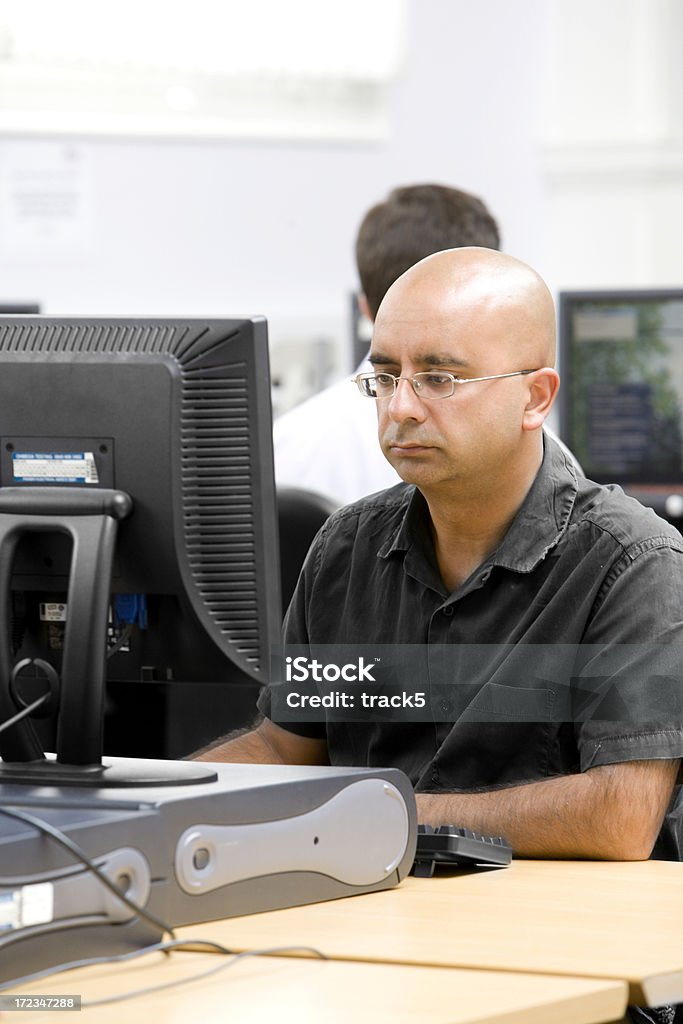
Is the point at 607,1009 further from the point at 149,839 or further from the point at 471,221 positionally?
the point at 471,221

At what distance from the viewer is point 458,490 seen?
145cm

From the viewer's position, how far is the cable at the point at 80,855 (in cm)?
96

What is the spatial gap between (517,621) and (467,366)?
242 millimetres

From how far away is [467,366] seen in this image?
1431 mm

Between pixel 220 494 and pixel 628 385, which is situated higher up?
pixel 628 385

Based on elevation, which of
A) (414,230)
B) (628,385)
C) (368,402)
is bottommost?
(368,402)

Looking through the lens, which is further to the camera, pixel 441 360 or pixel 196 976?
pixel 441 360

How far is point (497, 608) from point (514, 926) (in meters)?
0.43

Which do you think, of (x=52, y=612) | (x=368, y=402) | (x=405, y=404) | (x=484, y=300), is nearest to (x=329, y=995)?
(x=52, y=612)

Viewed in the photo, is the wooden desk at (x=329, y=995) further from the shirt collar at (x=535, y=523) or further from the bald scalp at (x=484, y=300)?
the bald scalp at (x=484, y=300)

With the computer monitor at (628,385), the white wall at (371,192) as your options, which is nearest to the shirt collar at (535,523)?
the computer monitor at (628,385)

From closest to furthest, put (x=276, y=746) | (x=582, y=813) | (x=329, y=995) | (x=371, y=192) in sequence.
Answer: (x=329, y=995) → (x=582, y=813) → (x=276, y=746) → (x=371, y=192)

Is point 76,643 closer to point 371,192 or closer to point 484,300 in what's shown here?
point 484,300

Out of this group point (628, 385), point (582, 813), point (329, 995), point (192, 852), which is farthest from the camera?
point (628, 385)
